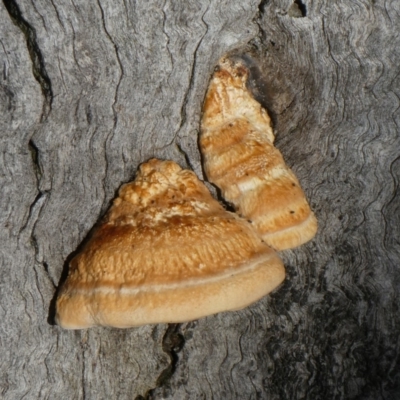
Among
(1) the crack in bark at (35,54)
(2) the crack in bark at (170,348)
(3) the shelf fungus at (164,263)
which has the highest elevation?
(1) the crack in bark at (35,54)

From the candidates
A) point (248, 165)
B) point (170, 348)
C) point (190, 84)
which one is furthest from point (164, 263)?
point (190, 84)

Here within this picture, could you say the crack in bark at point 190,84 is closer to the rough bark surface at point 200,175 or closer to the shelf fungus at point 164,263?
the rough bark surface at point 200,175

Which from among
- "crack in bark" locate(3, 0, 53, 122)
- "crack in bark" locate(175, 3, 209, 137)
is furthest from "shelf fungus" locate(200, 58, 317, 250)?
"crack in bark" locate(3, 0, 53, 122)

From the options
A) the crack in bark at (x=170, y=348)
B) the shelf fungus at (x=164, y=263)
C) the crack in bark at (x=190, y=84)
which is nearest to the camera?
the shelf fungus at (x=164, y=263)

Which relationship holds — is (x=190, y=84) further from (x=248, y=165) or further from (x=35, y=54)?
(x=35, y=54)

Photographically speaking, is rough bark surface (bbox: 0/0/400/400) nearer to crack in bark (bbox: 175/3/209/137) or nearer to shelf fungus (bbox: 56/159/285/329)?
crack in bark (bbox: 175/3/209/137)

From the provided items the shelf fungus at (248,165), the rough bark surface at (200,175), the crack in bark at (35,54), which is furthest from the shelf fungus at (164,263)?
the crack in bark at (35,54)

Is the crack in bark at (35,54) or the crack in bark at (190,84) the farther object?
the crack in bark at (190,84)
